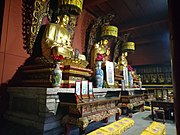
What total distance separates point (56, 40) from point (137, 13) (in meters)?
3.60

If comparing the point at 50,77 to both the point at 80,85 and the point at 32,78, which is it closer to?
the point at 80,85

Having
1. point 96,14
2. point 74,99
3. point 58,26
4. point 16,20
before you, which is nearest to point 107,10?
point 96,14

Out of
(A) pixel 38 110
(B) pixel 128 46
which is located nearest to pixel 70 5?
(A) pixel 38 110

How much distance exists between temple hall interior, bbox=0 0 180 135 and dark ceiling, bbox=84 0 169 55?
3 centimetres

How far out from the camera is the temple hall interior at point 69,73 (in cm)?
189

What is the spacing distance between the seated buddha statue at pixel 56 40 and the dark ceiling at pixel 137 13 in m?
1.52

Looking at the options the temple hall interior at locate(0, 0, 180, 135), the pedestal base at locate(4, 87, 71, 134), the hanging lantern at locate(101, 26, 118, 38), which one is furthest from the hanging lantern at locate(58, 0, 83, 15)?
the pedestal base at locate(4, 87, 71, 134)

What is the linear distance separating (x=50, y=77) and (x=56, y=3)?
2.37 metres

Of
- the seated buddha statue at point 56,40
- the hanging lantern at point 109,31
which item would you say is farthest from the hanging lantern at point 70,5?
the hanging lantern at point 109,31

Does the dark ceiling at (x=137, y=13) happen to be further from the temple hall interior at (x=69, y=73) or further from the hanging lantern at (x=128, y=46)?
the hanging lantern at (x=128, y=46)

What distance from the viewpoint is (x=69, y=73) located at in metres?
2.43

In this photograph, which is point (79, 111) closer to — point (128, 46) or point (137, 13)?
point (137, 13)

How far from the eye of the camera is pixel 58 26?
10.8ft

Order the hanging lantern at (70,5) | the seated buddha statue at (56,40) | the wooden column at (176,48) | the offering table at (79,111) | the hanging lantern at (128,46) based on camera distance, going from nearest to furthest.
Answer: the wooden column at (176,48), the offering table at (79,111), the seated buddha statue at (56,40), the hanging lantern at (70,5), the hanging lantern at (128,46)
